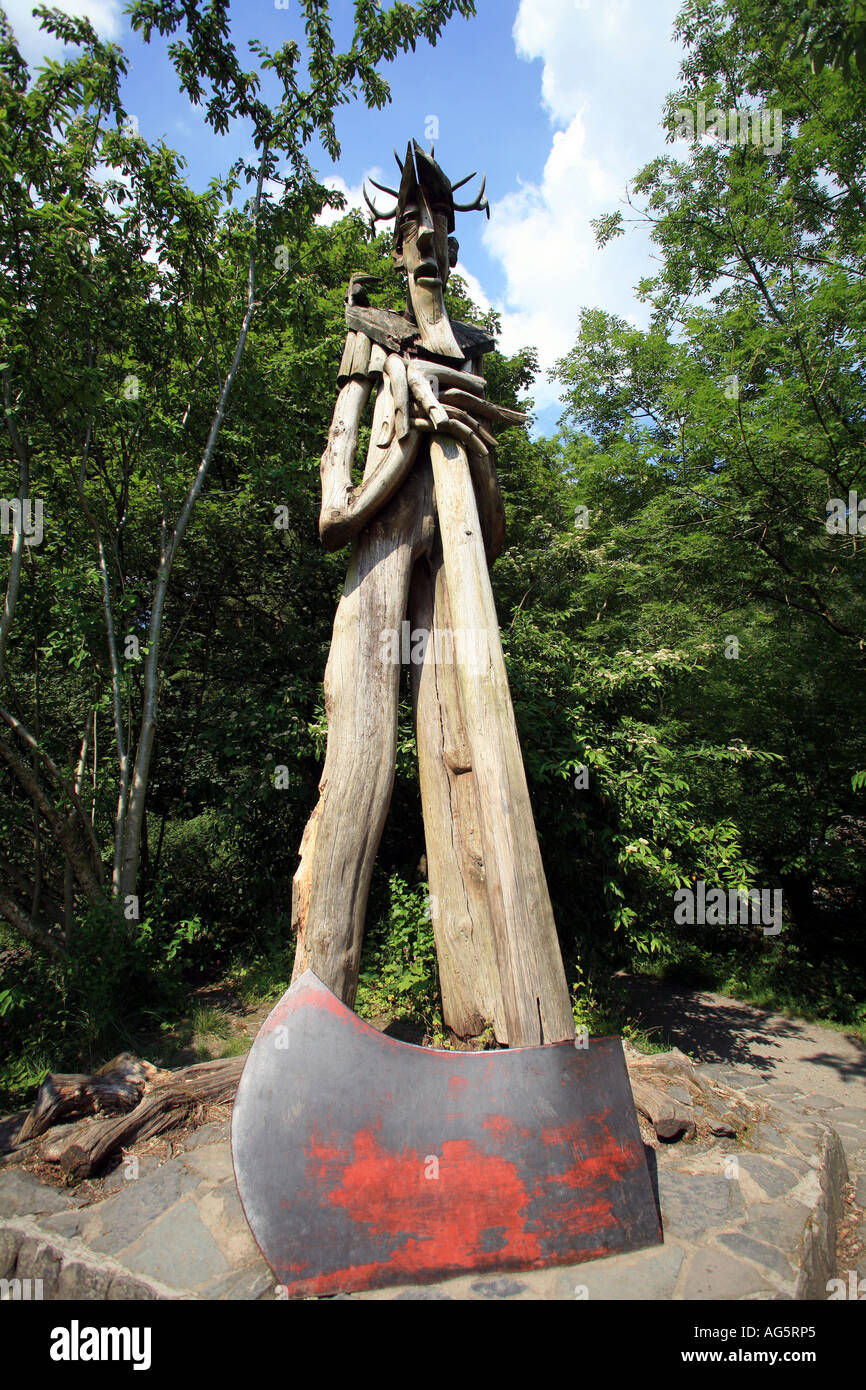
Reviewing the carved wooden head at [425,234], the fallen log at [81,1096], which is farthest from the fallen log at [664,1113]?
the carved wooden head at [425,234]

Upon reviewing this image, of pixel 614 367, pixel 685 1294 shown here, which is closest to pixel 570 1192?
pixel 685 1294

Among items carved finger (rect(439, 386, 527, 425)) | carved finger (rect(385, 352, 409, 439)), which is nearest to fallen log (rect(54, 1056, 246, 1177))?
carved finger (rect(385, 352, 409, 439))

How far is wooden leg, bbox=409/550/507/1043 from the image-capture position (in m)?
3.31

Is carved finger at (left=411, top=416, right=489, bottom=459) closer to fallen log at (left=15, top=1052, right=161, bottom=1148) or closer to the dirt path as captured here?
fallen log at (left=15, top=1052, right=161, bottom=1148)

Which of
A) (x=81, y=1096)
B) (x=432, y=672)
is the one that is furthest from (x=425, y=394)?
(x=81, y=1096)

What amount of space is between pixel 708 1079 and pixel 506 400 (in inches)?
376

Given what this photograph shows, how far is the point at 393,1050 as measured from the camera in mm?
2377

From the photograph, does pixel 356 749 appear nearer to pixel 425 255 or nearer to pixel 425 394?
pixel 425 394

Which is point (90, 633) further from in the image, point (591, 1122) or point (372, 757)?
point (591, 1122)

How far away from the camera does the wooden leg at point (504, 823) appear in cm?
261

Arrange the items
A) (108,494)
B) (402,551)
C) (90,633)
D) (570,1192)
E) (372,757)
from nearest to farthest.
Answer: (570,1192) → (372,757) → (402,551) → (90,633) → (108,494)

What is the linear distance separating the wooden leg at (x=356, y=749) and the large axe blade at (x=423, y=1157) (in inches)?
21.7

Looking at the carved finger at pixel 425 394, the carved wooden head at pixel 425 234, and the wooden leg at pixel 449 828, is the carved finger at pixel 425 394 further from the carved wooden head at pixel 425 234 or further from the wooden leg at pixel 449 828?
the wooden leg at pixel 449 828

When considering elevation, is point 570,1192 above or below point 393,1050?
below
